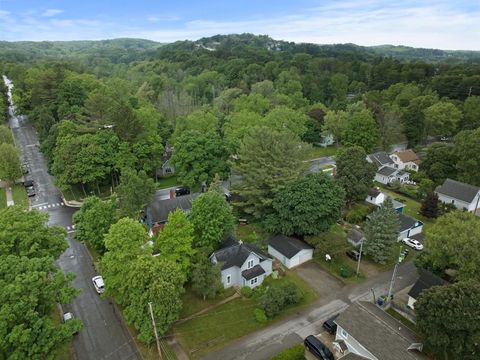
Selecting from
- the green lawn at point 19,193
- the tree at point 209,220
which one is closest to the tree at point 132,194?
the tree at point 209,220

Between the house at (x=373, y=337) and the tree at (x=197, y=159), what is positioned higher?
the tree at (x=197, y=159)

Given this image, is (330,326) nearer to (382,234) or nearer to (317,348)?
(317,348)

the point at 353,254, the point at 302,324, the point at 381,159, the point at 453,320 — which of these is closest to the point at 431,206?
the point at 353,254

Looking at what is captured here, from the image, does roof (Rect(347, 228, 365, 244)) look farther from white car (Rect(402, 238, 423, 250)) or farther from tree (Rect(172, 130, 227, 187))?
tree (Rect(172, 130, 227, 187))

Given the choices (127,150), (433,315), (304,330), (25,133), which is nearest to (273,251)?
(304,330)

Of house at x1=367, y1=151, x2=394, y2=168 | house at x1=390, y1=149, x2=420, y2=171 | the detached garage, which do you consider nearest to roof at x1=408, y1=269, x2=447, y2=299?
the detached garage

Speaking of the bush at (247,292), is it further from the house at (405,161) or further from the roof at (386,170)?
the house at (405,161)
